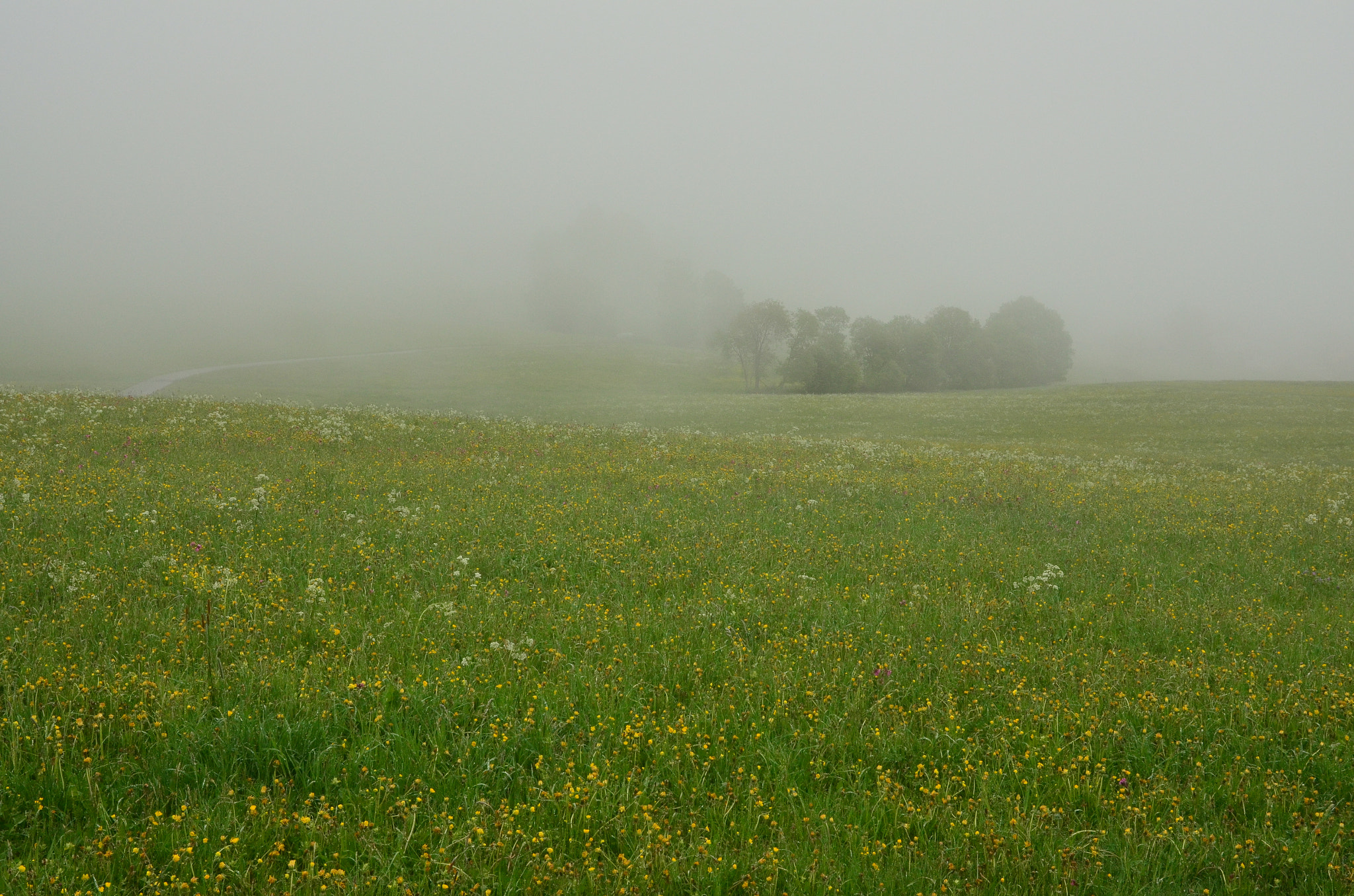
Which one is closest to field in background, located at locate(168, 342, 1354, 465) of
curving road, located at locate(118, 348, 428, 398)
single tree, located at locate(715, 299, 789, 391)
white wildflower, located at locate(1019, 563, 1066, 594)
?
curving road, located at locate(118, 348, 428, 398)

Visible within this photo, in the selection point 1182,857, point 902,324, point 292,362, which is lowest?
point 1182,857

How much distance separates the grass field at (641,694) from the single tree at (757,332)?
72.3m

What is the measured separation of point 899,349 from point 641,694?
93770mm

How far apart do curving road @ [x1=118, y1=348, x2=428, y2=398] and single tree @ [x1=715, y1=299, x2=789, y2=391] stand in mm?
46773

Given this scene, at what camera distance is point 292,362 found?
266ft

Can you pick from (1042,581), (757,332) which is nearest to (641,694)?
(1042,581)

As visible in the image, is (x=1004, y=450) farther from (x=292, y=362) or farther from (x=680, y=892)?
(x=292, y=362)

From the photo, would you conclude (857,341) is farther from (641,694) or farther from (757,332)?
(641,694)

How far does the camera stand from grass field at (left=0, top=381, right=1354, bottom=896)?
4.23m

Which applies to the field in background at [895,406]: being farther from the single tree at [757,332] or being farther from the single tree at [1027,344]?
the single tree at [1027,344]

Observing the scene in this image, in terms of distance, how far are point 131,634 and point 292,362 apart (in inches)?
3374

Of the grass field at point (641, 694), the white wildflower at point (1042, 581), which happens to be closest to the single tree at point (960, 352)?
the grass field at point (641, 694)

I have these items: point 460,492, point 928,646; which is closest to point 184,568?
point 460,492

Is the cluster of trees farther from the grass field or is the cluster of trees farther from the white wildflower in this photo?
the white wildflower
